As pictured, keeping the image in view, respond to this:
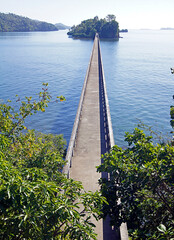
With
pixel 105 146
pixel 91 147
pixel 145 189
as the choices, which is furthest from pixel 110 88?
pixel 145 189

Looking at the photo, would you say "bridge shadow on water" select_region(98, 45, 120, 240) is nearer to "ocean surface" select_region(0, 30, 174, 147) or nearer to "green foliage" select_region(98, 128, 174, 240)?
"green foliage" select_region(98, 128, 174, 240)

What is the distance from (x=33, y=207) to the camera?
3.72 meters

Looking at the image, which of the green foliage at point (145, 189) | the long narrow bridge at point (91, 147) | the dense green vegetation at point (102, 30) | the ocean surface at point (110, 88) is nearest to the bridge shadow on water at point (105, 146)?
the long narrow bridge at point (91, 147)

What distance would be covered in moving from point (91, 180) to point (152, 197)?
580 cm

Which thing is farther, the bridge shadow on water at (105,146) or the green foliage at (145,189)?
the bridge shadow on water at (105,146)

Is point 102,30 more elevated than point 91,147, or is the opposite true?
point 102,30

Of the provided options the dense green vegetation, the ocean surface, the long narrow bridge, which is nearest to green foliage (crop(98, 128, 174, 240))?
the long narrow bridge

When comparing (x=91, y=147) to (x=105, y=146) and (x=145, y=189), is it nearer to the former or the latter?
(x=105, y=146)

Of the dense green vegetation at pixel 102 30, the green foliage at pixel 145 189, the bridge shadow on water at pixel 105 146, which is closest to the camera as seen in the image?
the green foliage at pixel 145 189

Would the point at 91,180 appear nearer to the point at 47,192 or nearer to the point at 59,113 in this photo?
the point at 47,192

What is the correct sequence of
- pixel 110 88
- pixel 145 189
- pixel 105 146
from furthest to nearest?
pixel 110 88
pixel 105 146
pixel 145 189

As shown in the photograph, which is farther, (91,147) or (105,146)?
(105,146)

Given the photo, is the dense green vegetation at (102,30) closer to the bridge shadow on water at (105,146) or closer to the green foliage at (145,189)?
the bridge shadow on water at (105,146)

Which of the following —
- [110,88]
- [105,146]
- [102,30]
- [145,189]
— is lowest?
[105,146]
